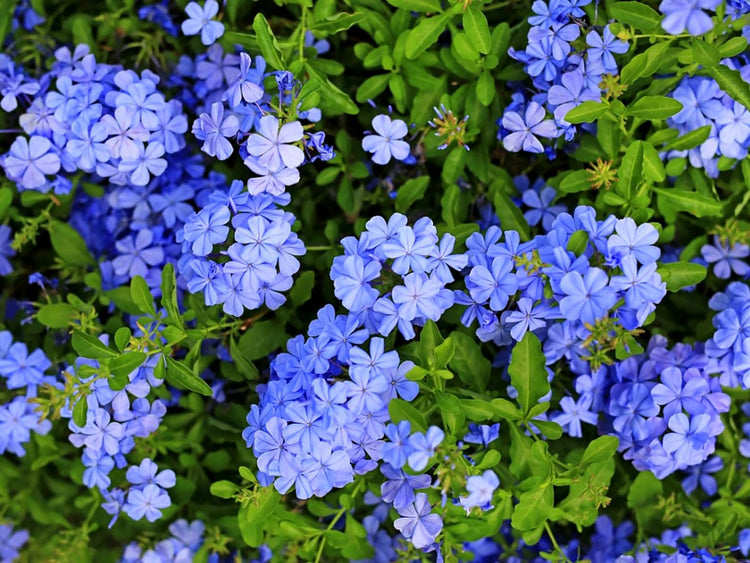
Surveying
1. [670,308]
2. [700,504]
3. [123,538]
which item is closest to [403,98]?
[670,308]

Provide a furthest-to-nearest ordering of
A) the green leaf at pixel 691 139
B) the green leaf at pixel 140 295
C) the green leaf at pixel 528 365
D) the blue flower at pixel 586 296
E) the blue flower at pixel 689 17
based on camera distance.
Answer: the green leaf at pixel 691 139, the green leaf at pixel 140 295, the green leaf at pixel 528 365, the blue flower at pixel 586 296, the blue flower at pixel 689 17

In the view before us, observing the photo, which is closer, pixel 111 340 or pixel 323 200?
pixel 111 340

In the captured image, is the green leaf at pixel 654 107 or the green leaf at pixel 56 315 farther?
the green leaf at pixel 56 315

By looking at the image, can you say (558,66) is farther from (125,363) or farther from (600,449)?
(125,363)

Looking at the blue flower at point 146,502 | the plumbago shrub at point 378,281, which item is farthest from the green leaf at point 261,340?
the blue flower at point 146,502

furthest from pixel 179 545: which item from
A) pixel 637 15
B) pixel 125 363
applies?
pixel 637 15

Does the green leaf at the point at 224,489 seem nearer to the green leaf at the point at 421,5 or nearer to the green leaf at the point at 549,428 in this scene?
the green leaf at the point at 549,428

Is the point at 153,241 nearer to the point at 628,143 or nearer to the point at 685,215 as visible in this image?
the point at 628,143
